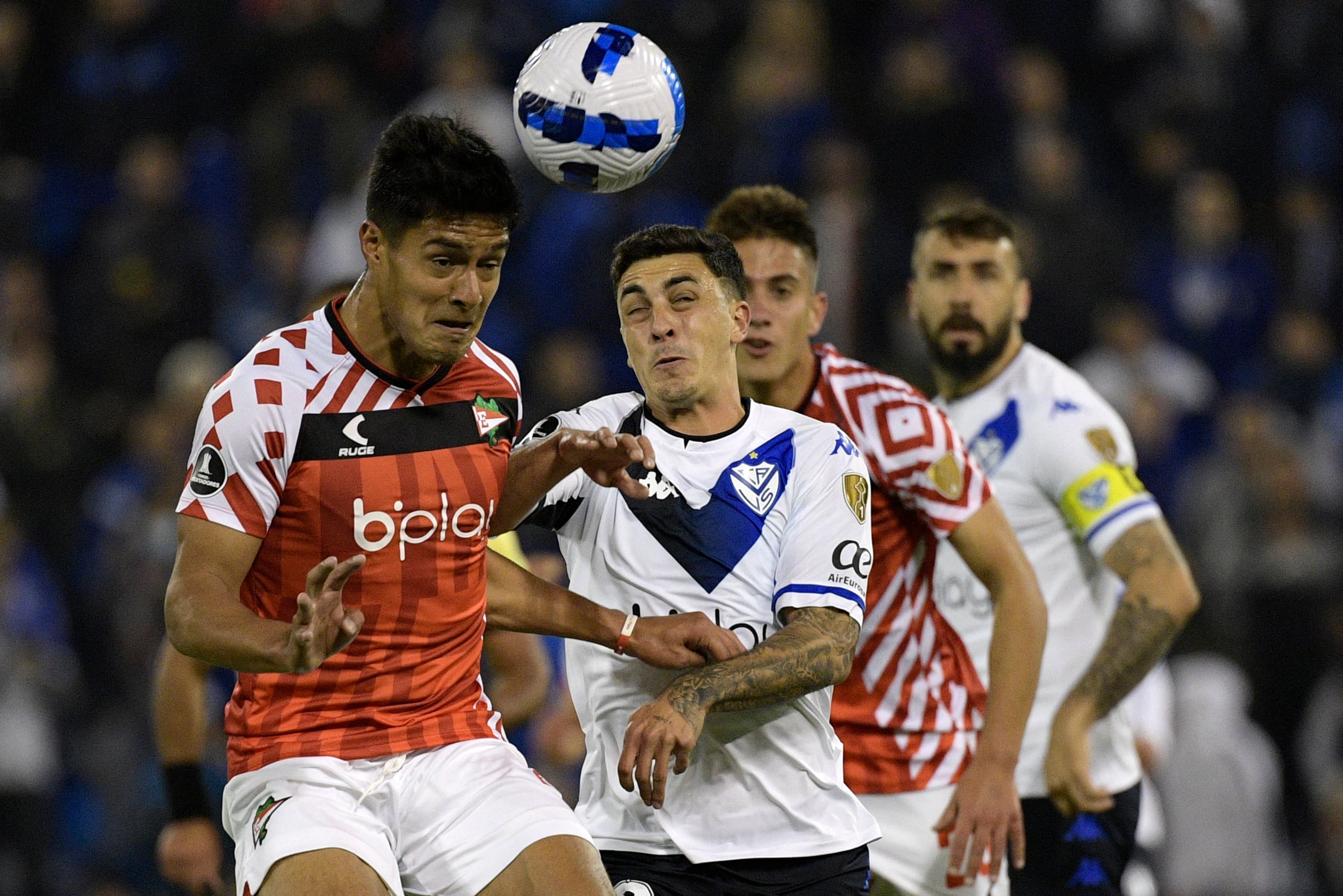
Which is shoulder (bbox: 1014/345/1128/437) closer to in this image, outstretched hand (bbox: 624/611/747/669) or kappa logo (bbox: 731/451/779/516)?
kappa logo (bbox: 731/451/779/516)

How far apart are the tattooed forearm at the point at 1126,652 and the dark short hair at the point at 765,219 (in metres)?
1.53

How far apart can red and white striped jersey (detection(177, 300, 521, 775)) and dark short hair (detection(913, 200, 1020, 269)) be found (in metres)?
2.39

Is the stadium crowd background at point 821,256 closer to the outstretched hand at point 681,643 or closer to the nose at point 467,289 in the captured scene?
the outstretched hand at point 681,643

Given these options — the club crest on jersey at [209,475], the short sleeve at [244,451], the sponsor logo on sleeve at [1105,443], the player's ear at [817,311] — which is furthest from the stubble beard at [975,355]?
the club crest on jersey at [209,475]

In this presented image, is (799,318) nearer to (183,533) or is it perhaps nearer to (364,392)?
(364,392)

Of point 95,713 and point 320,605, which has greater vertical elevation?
point 320,605

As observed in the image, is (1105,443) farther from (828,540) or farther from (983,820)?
(828,540)

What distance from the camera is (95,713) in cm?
1041

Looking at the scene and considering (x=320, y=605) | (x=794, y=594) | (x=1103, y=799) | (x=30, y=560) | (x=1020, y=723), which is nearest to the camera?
(x=320, y=605)

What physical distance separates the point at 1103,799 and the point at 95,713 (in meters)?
7.06

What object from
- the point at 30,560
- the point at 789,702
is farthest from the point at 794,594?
the point at 30,560

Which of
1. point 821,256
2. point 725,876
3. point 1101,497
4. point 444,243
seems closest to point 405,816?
point 725,876

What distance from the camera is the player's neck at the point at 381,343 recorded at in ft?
13.2

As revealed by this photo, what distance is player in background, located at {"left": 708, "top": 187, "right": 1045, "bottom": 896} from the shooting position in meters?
4.81
